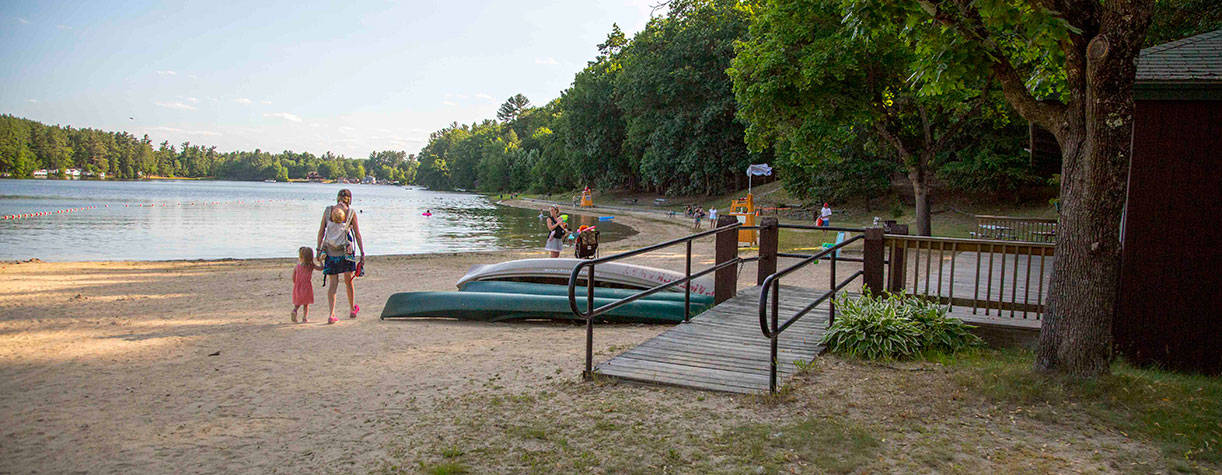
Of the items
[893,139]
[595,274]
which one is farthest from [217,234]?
[893,139]

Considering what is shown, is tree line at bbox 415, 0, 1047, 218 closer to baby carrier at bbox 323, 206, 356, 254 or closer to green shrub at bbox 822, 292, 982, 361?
green shrub at bbox 822, 292, 982, 361

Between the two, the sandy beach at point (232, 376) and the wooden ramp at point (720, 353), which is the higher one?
the wooden ramp at point (720, 353)

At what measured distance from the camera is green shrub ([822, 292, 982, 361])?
596 cm

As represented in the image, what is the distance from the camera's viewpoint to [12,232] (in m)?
29.0

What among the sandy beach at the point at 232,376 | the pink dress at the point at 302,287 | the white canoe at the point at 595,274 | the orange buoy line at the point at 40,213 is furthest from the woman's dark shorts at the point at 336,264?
the orange buoy line at the point at 40,213

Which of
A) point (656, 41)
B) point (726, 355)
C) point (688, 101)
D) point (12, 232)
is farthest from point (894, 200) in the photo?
point (12, 232)

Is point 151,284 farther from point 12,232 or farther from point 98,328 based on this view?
point 12,232

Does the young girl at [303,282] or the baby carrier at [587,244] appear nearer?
the young girl at [303,282]

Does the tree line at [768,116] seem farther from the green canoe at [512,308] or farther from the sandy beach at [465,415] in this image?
the sandy beach at [465,415]

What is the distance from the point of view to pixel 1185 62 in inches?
249

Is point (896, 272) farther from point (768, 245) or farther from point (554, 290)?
point (554, 290)

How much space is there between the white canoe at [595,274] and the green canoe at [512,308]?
901 mm

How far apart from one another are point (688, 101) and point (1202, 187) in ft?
129

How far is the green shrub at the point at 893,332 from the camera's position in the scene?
5.96 m
